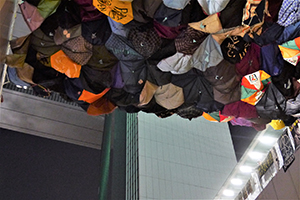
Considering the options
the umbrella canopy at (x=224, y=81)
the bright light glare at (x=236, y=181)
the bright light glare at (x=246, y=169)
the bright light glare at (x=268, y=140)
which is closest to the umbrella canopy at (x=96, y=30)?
the umbrella canopy at (x=224, y=81)

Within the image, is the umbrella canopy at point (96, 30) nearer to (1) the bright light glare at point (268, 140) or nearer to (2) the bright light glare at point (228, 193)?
(1) the bright light glare at point (268, 140)

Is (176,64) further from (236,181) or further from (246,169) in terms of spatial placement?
(236,181)

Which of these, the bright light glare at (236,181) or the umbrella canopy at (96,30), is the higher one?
the umbrella canopy at (96,30)

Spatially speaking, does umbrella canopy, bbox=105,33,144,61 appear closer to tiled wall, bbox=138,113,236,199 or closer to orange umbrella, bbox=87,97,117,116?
orange umbrella, bbox=87,97,117,116

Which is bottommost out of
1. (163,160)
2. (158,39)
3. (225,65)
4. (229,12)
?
(163,160)

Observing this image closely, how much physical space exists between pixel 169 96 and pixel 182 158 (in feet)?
20.9

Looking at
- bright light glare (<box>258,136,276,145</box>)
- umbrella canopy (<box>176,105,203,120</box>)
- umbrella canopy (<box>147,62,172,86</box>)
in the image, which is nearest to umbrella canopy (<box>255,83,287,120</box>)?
umbrella canopy (<box>176,105,203,120</box>)

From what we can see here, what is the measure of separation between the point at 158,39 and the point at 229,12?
2.96 feet

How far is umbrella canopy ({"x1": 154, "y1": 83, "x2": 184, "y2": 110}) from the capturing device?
166 inches

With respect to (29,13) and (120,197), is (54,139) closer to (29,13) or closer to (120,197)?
(120,197)

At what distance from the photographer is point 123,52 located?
11.7 ft

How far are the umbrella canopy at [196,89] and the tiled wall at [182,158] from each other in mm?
4822

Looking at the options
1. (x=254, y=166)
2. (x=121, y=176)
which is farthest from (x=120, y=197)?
(x=254, y=166)

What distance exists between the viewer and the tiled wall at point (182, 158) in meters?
8.90
